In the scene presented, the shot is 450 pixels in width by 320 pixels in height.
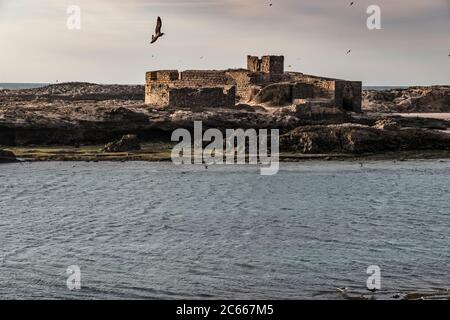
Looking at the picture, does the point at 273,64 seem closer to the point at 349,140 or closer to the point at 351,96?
the point at 351,96

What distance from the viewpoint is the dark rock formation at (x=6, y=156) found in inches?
1348

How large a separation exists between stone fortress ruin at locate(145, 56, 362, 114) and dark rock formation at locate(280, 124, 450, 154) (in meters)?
5.70

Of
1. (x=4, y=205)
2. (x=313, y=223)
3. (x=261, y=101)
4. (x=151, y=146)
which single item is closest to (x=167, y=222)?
(x=313, y=223)

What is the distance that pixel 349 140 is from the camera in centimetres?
3738

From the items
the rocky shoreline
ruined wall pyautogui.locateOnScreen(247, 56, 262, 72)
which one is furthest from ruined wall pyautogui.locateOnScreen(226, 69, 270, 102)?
the rocky shoreline

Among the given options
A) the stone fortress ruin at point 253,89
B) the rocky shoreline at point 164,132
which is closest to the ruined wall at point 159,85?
the stone fortress ruin at point 253,89

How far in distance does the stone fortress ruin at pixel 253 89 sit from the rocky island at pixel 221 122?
52 mm

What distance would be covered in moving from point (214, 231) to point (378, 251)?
4165 mm

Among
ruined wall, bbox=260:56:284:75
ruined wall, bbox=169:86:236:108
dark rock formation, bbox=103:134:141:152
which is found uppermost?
ruined wall, bbox=260:56:284:75

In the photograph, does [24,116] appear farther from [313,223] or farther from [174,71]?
[313,223]

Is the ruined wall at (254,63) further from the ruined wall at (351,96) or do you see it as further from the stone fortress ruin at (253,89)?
the ruined wall at (351,96)

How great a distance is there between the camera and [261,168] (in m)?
34.4

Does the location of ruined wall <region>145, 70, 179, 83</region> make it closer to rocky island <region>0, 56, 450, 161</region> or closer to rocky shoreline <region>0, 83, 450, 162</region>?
rocky island <region>0, 56, 450, 161</region>

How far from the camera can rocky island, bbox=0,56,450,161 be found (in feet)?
122
